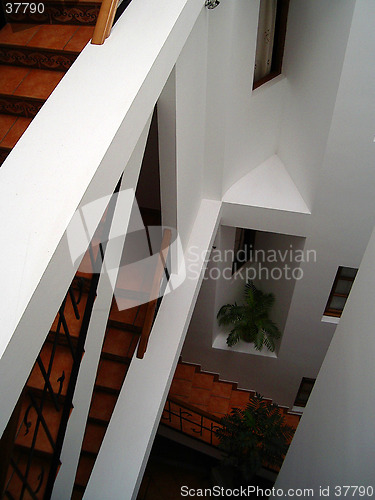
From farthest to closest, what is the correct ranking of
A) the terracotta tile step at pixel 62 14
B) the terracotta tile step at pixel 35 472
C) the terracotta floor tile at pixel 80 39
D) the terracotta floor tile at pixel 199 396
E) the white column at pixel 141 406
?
1. the terracotta floor tile at pixel 199 396
2. the white column at pixel 141 406
3. the terracotta tile step at pixel 62 14
4. the terracotta floor tile at pixel 80 39
5. the terracotta tile step at pixel 35 472

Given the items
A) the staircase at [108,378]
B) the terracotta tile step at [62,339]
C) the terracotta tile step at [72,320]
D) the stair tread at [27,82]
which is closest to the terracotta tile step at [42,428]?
the terracotta tile step at [62,339]

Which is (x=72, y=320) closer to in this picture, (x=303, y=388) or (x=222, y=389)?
(x=222, y=389)

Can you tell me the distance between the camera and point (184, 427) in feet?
28.3

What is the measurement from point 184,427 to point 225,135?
5856 mm

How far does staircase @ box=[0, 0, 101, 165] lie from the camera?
10.8 feet

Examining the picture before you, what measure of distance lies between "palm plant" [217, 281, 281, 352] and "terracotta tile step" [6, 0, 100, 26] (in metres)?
6.38

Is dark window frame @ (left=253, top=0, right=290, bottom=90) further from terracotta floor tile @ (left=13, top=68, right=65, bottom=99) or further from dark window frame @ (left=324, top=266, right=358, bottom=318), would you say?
terracotta floor tile @ (left=13, top=68, right=65, bottom=99)

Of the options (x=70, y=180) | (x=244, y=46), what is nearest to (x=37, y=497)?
(x=70, y=180)

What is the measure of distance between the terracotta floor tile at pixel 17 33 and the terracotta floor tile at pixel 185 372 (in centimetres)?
768

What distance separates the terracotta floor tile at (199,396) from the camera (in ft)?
30.5

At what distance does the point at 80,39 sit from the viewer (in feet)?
11.7

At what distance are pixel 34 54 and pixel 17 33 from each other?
0.40 m

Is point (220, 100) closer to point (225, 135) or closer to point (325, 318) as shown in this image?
point (225, 135)

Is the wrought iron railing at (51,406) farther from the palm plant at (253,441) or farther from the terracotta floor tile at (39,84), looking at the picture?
the palm plant at (253,441)
